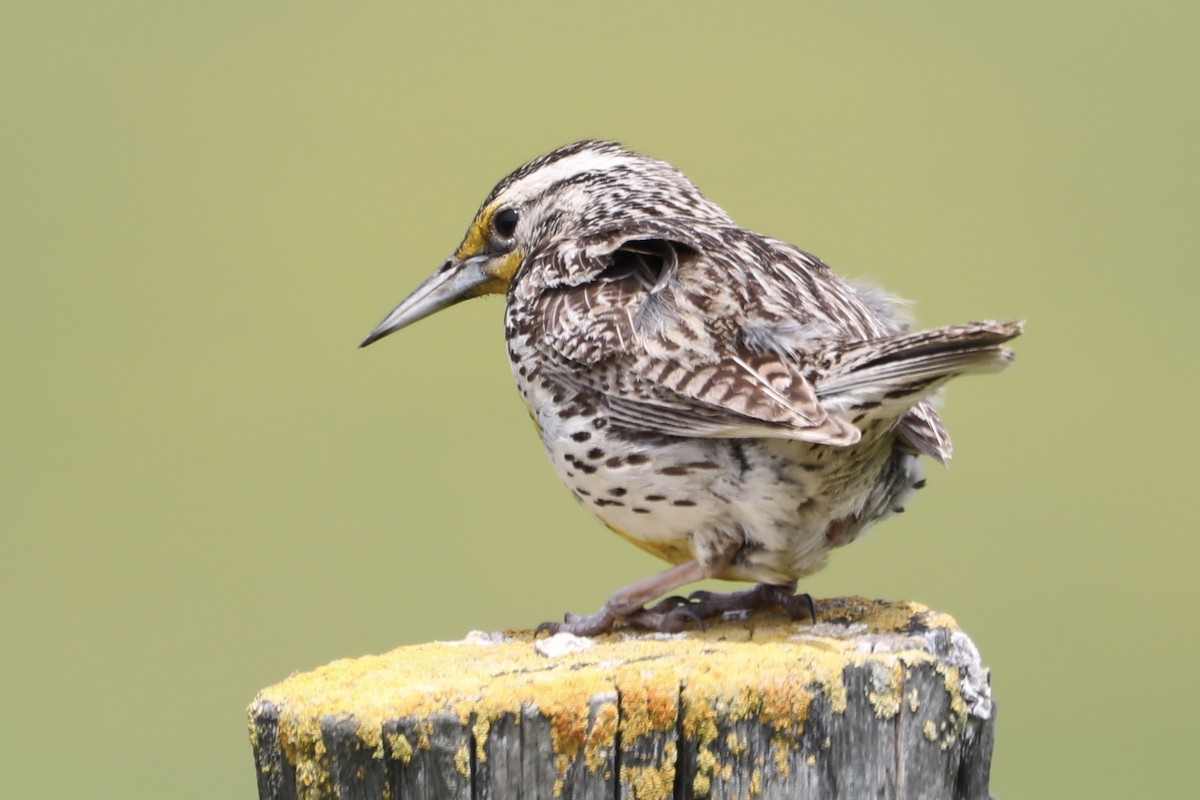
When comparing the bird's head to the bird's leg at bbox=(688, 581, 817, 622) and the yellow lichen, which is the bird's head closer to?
the bird's leg at bbox=(688, 581, 817, 622)

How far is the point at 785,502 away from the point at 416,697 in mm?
1390

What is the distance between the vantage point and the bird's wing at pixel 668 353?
4.04 meters

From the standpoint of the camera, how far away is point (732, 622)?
455cm

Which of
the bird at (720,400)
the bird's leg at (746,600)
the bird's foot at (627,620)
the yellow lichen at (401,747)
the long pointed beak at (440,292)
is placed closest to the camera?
the yellow lichen at (401,747)

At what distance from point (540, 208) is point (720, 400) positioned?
1793mm

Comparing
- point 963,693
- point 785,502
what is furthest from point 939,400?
point 963,693

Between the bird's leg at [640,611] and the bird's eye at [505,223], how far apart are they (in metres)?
1.70

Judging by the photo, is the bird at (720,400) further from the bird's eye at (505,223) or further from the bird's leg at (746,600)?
the bird's eye at (505,223)

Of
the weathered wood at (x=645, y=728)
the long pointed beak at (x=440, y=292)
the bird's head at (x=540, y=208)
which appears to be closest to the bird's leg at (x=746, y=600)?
the weathered wood at (x=645, y=728)

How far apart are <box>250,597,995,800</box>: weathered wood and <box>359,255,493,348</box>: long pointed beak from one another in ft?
7.50

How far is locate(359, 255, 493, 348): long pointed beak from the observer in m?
5.77

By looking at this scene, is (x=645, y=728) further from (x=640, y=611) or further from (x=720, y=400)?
(x=640, y=611)

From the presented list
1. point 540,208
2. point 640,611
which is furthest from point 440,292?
point 640,611

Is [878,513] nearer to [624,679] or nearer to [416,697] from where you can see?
[624,679]
